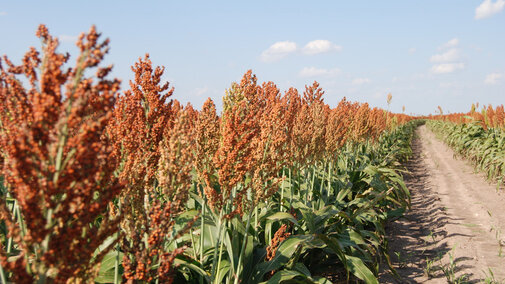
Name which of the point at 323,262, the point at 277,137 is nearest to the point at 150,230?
the point at 277,137

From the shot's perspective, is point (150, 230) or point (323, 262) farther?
point (323, 262)

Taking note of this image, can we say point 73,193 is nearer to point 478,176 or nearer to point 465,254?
point 465,254

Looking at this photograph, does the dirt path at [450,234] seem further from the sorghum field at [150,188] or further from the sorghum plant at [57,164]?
the sorghum plant at [57,164]

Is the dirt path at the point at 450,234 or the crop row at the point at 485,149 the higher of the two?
the crop row at the point at 485,149

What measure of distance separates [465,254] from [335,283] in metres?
2.81

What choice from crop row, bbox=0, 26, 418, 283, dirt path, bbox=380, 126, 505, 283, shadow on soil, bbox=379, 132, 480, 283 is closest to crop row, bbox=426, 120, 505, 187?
dirt path, bbox=380, 126, 505, 283

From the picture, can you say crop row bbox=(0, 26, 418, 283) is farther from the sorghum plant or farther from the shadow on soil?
the shadow on soil

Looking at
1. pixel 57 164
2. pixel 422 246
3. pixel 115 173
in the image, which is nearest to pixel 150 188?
pixel 115 173

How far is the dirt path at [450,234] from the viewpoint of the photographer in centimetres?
501

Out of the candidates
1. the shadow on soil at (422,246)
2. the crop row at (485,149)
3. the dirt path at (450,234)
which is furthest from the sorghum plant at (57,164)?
the crop row at (485,149)

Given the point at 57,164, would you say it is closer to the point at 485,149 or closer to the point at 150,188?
the point at 150,188

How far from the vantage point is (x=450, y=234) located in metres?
6.60

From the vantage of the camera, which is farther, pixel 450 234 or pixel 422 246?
pixel 450 234

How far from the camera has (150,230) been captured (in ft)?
4.82
